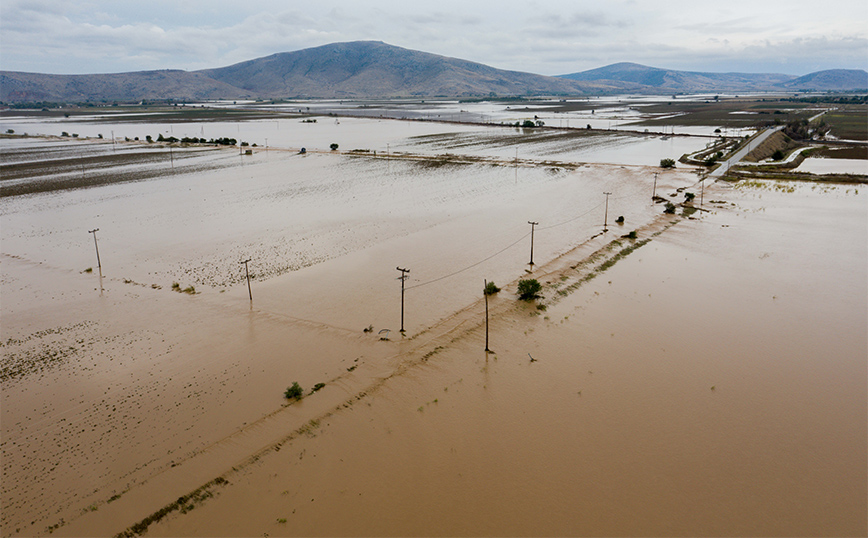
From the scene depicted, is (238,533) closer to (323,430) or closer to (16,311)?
(323,430)

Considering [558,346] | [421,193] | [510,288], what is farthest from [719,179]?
[558,346]

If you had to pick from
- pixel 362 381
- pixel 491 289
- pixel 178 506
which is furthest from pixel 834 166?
pixel 178 506

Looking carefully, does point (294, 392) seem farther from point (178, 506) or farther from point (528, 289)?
point (528, 289)

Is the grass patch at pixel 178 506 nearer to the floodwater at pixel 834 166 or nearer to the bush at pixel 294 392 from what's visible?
the bush at pixel 294 392

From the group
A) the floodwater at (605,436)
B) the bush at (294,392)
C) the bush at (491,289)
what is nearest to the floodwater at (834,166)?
the floodwater at (605,436)

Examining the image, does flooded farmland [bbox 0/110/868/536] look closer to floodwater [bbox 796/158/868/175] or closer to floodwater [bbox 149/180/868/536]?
floodwater [bbox 149/180/868/536]

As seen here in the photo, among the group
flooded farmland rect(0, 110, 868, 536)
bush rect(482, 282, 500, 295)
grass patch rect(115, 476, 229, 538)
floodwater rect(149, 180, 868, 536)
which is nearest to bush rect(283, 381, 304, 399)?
flooded farmland rect(0, 110, 868, 536)

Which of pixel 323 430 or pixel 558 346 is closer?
pixel 323 430
